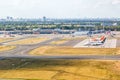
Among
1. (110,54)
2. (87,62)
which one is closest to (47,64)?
(87,62)

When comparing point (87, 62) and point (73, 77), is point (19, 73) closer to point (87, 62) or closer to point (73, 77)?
point (73, 77)

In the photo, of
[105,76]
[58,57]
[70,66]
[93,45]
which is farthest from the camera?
[93,45]

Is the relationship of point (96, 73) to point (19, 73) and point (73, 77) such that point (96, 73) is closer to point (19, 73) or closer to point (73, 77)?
point (73, 77)

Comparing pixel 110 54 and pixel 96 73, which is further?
pixel 110 54

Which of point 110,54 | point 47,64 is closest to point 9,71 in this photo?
point 47,64

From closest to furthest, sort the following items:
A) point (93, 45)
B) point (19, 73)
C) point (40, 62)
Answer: point (19, 73) → point (40, 62) → point (93, 45)

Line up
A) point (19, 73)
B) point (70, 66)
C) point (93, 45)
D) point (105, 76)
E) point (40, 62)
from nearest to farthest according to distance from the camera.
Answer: point (105, 76), point (19, 73), point (70, 66), point (40, 62), point (93, 45)
